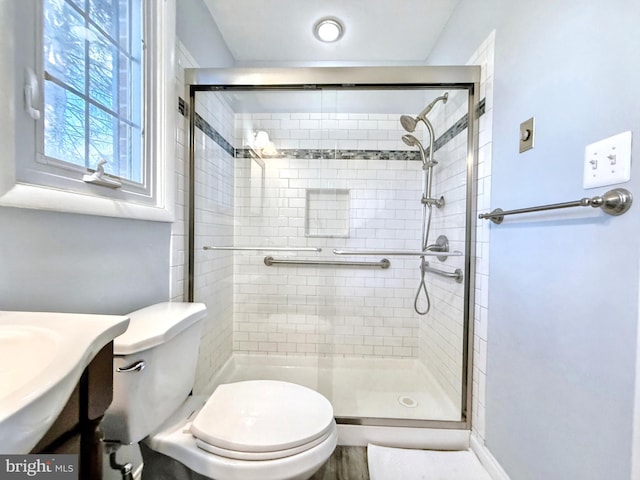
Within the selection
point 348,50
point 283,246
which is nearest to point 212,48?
point 348,50

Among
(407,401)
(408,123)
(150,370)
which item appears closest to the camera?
(150,370)

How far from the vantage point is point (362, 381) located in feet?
6.31

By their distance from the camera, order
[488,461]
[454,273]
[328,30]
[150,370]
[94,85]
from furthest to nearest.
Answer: [328,30] → [454,273] → [488,461] → [94,85] → [150,370]

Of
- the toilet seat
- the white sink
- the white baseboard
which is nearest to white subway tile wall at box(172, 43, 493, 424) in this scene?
the white baseboard

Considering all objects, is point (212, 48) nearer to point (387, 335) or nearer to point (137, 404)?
point (137, 404)

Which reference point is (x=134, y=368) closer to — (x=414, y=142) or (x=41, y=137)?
(x=41, y=137)

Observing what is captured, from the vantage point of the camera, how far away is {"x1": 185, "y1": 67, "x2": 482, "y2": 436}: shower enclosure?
1573mm

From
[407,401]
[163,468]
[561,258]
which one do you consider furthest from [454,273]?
[163,468]

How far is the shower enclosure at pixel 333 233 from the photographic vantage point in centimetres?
157

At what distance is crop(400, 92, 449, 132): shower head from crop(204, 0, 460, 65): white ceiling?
568 mm

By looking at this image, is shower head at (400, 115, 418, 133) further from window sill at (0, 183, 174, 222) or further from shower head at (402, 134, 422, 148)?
window sill at (0, 183, 174, 222)

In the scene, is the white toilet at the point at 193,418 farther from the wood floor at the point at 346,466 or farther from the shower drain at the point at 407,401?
the shower drain at the point at 407,401

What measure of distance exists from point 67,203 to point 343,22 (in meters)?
1.85

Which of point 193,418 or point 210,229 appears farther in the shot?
point 210,229
